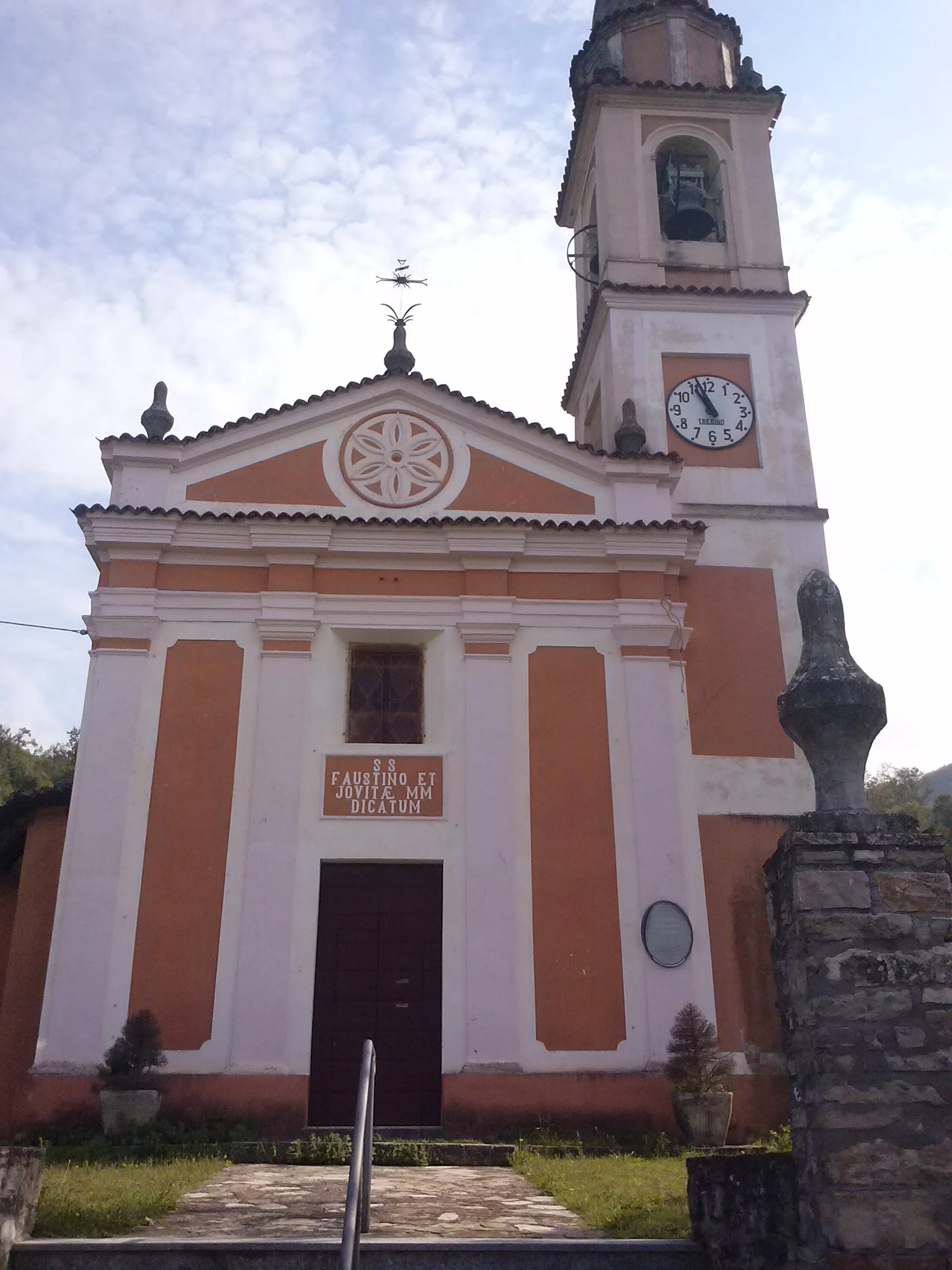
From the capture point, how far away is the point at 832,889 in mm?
5320

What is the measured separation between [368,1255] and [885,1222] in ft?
7.60

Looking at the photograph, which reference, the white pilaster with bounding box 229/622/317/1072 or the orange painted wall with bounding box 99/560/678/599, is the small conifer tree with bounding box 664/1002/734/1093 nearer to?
the white pilaster with bounding box 229/622/317/1072

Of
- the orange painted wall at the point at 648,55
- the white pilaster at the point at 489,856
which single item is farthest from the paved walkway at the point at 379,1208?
the orange painted wall at the point at 648,55

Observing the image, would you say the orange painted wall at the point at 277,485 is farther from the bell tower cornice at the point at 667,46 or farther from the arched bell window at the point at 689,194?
the bell tower cornice at the point at 667,46

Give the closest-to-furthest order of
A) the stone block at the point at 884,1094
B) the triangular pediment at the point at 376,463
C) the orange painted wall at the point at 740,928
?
the stone block at the point at 884,1094, the orange painted wall at the point at 740,928, the triangular pediment at the point at 376,463

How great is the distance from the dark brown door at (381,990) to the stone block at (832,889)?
22.1 ft

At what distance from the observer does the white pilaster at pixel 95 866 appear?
1088 cm

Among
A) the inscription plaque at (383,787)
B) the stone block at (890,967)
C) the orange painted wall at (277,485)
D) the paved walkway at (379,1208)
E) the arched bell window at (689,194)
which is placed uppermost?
the arched bell window at (689,194)

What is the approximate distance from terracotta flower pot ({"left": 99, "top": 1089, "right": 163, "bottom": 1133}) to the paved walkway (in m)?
1.96

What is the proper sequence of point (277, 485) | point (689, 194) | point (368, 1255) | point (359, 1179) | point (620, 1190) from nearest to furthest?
point (359, 1179) < point (368, 1255) < point (620, 1190) < point (277, 485) < point (689, 194)

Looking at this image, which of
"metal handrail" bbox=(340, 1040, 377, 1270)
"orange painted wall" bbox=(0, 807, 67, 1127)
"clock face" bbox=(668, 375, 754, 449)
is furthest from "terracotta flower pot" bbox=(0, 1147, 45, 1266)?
"clock face" bbox=(668, 375, 754, 449)

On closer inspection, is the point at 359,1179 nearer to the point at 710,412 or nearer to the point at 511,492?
the point at 511,492

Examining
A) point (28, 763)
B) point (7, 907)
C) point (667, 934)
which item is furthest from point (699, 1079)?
point (28, 763)

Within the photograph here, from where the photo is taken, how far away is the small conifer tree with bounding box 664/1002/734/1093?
10.5 metres
